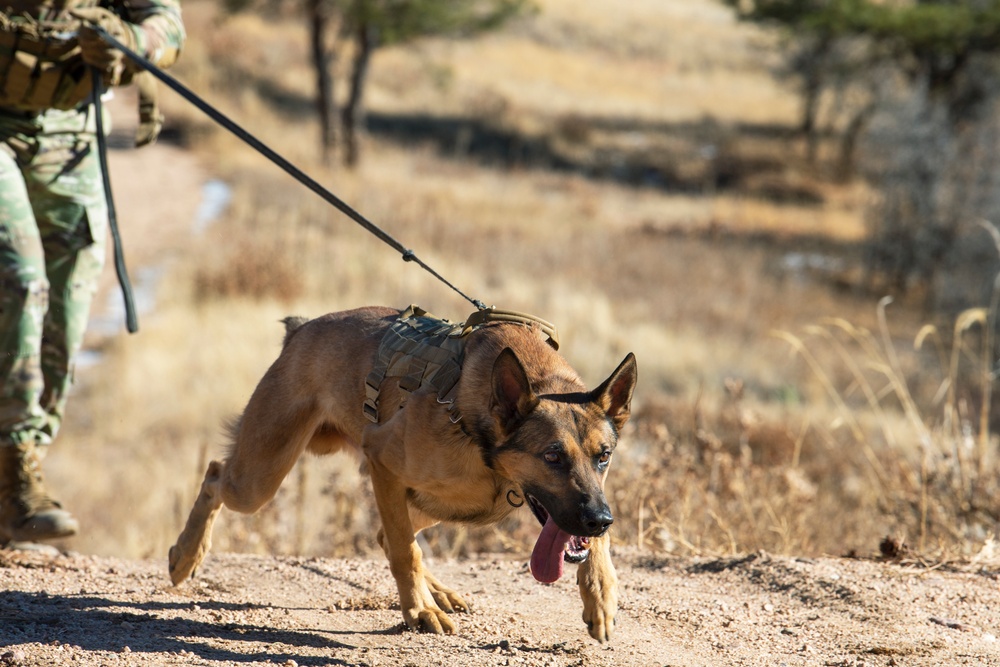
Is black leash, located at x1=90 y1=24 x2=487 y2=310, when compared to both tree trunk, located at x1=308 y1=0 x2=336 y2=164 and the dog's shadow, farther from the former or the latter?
tree trunk, located at x1=308 y1=0 x2=336 y2=164

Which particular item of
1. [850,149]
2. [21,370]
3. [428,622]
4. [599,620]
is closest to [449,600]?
[428,622]

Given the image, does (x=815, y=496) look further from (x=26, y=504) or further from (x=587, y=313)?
(x=587, y=313)

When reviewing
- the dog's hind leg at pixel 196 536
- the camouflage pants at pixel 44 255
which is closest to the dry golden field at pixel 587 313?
the camouflage pants at pixel 44 255

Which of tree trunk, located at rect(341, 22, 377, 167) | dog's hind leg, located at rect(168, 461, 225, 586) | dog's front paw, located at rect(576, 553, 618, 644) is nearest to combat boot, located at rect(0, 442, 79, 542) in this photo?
dog's hind leg, located at rect(168, 461, 225, 586)

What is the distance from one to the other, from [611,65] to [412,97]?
63.5 feet

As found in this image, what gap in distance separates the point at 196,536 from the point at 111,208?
1559 mm

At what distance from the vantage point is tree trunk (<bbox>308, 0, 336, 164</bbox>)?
24922mm

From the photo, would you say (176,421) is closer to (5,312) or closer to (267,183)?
(5,312)

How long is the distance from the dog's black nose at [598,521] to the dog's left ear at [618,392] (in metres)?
0.44

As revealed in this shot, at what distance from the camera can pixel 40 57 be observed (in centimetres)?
482

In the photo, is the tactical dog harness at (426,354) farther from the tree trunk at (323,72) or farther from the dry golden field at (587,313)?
the tree trunk at (323,72)

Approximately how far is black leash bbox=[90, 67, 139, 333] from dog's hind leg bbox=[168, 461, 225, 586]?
77 cm

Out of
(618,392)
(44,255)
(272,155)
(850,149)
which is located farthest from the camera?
(850,149)

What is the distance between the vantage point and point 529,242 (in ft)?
67.9
